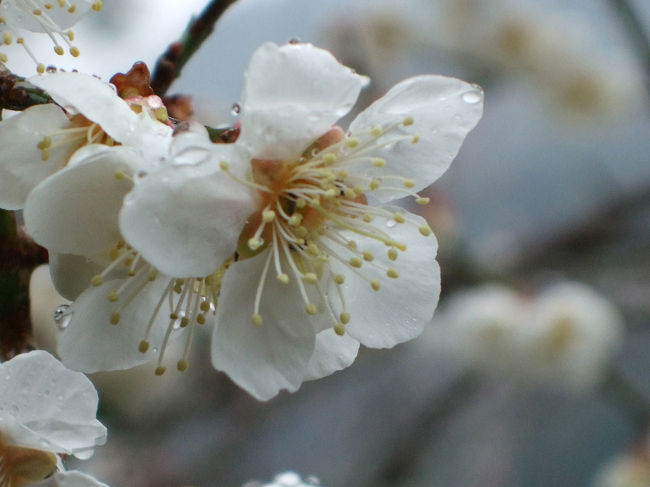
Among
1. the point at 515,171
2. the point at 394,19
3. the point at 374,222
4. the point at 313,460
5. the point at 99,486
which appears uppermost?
the point at 374,222

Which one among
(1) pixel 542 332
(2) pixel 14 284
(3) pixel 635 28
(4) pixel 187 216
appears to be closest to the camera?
(4) pixel 187 216

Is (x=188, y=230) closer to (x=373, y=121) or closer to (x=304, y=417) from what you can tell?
(x=373, y=121)

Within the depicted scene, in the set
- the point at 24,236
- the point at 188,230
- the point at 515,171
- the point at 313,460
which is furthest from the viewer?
the point at 515,171

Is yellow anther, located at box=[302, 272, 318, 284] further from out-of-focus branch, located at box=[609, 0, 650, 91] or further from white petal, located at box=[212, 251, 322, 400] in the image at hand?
out-of-focus branch, located at box=[609, 0, 650, 91]

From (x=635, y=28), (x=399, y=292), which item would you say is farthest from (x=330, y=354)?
(x=635, y=28)

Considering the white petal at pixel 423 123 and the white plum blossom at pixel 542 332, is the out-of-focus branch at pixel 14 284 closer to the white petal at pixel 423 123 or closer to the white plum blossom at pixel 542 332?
the white petal at pixel 423 123

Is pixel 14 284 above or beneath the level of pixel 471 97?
beneath

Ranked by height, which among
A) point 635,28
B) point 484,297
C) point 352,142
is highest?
point 352,142

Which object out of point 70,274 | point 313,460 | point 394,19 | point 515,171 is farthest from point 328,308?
point 515,171

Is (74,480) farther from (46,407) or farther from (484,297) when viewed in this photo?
(484,297)
